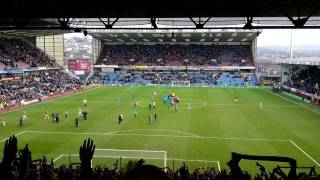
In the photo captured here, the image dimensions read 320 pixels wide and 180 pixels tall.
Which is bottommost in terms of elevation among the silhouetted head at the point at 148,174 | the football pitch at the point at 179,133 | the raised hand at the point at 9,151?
the football pitch at the point at 179,133

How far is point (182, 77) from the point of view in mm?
90125

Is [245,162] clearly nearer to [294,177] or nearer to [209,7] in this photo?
[209,7]

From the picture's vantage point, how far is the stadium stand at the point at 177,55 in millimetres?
94000

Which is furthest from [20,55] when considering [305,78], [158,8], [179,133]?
[158,8]

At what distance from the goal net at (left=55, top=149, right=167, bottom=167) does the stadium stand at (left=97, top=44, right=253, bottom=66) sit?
2733 inches

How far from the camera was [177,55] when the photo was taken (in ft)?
319

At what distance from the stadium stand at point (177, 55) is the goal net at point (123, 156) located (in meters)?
69.4

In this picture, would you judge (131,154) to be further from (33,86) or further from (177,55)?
(177,55)

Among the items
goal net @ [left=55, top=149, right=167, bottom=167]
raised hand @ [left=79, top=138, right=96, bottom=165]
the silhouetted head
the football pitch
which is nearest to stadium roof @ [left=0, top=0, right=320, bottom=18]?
raised hand @ [left=79, top=138, right=96, bottom=165]

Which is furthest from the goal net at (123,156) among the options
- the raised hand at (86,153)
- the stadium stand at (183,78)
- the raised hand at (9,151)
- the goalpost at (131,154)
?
the stadium stand at (183,78)

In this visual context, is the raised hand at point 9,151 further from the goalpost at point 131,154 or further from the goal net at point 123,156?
the goalpost at point 131,154

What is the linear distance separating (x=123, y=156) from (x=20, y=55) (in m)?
51.1

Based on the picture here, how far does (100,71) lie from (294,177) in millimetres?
93386

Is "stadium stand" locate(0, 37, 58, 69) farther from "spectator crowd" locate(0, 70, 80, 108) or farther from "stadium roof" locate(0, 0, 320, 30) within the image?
"stadium roof" locate(0, 0, 320, 30)
